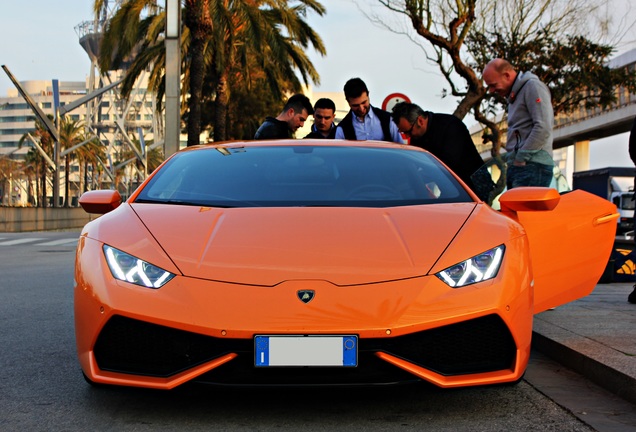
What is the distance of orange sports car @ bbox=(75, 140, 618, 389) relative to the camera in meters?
3.31

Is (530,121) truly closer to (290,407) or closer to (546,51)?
(290,407)

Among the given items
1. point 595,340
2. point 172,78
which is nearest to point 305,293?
point 595,340

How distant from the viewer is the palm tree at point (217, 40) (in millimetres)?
23516

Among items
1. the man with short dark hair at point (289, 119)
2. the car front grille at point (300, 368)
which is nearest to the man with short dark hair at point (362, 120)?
the man with short dark hair at point (289, 119)

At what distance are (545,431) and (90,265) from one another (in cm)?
200

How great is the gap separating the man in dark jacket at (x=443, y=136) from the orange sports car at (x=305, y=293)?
8.51ft

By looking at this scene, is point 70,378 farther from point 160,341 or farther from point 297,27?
point 297,27

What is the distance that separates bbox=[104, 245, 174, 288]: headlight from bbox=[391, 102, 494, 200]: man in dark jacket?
3629mm

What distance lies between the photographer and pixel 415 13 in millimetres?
19000

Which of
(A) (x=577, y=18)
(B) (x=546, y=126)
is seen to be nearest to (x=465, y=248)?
(B) (x=546, y=126)

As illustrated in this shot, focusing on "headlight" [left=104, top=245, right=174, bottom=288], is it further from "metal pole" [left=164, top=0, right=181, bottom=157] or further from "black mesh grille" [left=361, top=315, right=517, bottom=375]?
"metal pole" [left=164, top=0, right=181, bottom=157]

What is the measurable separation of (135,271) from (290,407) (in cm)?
90

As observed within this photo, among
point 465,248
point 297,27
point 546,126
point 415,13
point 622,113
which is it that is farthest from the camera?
point 622,113

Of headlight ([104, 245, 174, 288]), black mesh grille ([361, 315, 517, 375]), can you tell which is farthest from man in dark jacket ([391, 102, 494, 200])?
headlight ([104, 245, 174, 288])
